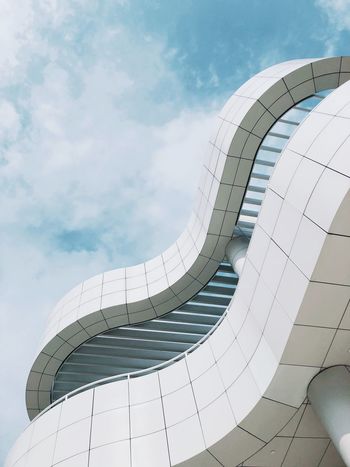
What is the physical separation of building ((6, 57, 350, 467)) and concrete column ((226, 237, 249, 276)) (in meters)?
0.08

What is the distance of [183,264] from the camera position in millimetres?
14422

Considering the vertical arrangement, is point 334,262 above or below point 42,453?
below

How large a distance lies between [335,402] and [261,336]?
5.06 feet

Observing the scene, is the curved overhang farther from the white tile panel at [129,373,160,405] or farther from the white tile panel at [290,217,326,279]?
the white tile panel at [290,217,326,279]

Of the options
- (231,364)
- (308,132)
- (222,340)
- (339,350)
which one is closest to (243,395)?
(231,364)

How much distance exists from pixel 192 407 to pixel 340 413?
10.5 feet

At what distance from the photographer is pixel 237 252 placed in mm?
12609

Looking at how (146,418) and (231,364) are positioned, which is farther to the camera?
(146,418)

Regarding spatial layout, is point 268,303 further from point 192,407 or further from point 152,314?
point 152,314

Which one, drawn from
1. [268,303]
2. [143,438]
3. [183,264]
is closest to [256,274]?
[268,303]

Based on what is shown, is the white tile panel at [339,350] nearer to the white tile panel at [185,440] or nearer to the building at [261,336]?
the building at [261,336]

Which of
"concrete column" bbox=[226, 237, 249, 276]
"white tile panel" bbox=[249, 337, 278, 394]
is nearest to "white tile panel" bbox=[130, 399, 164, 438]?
"white tile panel" bbox=[249, 337, 278, 394]

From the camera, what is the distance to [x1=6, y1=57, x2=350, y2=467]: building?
208 inches

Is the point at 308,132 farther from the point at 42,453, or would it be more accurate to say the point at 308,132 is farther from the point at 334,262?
the point at 42,453
